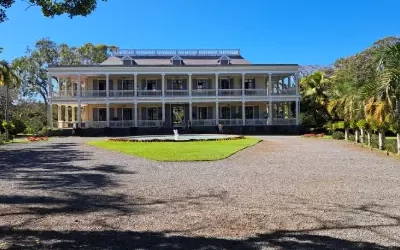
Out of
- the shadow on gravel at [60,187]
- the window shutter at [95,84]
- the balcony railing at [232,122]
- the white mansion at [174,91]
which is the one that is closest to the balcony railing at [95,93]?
the white mansion at [174,91]

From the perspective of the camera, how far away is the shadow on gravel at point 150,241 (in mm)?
5328

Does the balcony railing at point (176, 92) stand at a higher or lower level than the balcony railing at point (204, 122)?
higher

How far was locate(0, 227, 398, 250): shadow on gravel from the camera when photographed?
5328mm

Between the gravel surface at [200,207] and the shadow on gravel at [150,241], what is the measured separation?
13 millimetres

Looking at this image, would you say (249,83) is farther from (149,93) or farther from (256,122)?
(149,93)

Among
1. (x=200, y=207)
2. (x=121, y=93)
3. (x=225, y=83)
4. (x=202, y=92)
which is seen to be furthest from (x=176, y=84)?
(x=200, y=207)

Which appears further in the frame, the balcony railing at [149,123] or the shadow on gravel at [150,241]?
the balcony railing at [149,123]

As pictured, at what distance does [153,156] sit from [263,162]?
4655 millimetres

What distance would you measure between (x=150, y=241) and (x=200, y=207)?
226 centimetres

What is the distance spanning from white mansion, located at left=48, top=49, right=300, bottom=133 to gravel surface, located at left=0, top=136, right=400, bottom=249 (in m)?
29.2

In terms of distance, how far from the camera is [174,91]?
143 feet

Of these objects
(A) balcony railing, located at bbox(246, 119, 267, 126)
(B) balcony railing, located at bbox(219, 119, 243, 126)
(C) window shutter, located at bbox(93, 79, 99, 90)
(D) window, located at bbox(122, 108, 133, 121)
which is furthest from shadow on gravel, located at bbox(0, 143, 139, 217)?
(C) window shutter, located at bbox(93, 79, 99, 90)

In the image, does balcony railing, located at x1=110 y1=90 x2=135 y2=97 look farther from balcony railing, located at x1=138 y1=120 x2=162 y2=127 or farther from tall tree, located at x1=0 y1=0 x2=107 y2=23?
tall tree, located at x1=0 y1=0 x2=107 y2=23

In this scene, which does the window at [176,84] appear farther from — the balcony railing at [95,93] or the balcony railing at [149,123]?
the balcony railing at [95,93]
